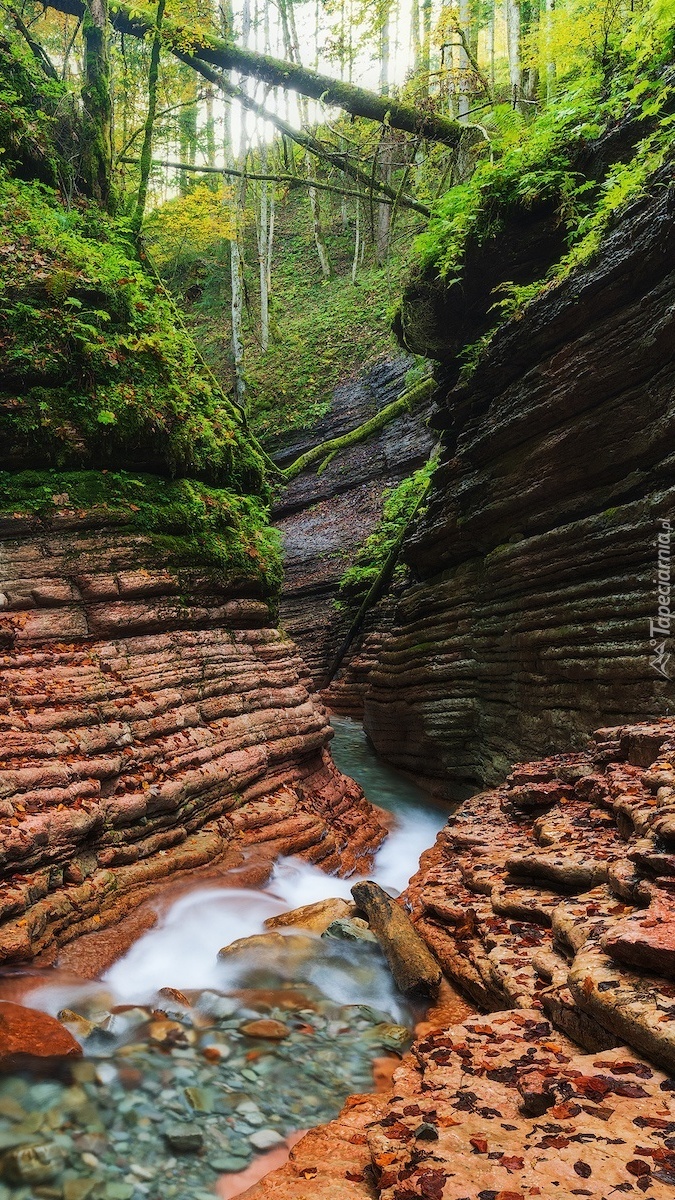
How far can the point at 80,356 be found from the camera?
7930mm

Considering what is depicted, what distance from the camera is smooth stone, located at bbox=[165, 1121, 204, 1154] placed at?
10.4ft

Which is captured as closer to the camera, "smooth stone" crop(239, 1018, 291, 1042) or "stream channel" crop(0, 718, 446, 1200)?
"stream channel" crop(0, 718, 446, 1200)

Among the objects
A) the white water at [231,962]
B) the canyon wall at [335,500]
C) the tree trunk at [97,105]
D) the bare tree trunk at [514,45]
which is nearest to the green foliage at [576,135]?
the bare tree trunk at [514,45]

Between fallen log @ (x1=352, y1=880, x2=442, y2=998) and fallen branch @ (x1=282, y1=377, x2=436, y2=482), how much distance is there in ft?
61.2

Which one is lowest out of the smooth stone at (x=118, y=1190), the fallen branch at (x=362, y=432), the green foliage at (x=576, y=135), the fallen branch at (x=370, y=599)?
the fallen branch at (x=370, y=599)

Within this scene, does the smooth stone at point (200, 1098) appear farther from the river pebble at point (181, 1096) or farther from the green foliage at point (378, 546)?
the green foliage at point (378, 546)

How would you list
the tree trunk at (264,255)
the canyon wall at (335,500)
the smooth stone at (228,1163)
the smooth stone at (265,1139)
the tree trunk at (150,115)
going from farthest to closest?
the tree trunk at (264,255) < the canyon wall at (335,500) < the tree trunk at (150,115) < the smooth stone at (265,1139) < the smooth stone at (228,1163)

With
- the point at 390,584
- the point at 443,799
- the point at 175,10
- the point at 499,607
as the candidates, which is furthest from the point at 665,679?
the point at 175,10

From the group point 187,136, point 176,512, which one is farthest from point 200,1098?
point 187,136

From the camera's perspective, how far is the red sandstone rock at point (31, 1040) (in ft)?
11.6

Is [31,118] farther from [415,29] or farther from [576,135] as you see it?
[415,29]

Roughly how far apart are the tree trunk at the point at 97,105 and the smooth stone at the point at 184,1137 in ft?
42.4

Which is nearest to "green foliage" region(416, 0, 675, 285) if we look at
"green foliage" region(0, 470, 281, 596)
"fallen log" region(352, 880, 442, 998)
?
"green foliage" region(0, 470, 281, 596)

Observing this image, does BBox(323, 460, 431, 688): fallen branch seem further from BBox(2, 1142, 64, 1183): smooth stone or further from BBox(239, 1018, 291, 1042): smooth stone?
BBox(2, 1142, 64, 1183): smooth stone
